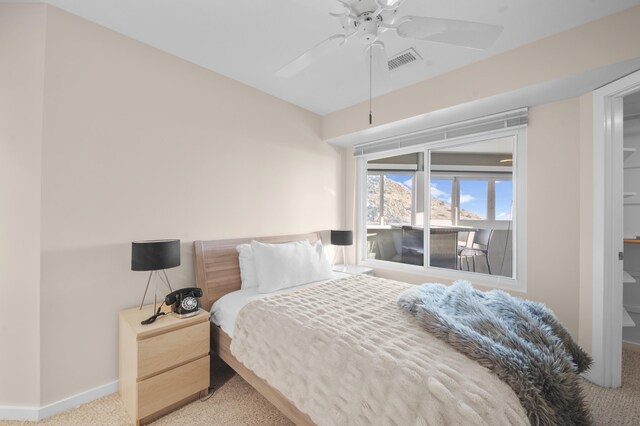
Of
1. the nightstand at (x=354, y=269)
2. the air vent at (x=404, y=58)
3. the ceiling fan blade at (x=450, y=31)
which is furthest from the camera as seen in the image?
the nightstand at (x=354, y=269)

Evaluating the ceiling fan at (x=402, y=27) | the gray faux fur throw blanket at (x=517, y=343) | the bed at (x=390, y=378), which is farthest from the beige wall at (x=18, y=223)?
the gray faux fur throw blanket at (x=517, y=343)

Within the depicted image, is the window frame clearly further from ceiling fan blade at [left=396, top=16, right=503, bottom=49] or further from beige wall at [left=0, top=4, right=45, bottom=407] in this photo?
beige wall at [left=0, top=4, right=45, bottom=407]

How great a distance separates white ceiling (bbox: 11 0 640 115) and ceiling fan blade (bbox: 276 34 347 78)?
1.33 feet

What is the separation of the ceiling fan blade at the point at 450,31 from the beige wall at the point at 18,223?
2.30 m

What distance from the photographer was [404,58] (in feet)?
7.31

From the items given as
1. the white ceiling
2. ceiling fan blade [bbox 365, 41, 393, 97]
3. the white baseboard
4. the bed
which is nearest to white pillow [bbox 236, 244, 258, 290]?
Answer: the bed

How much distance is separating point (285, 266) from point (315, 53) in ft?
5.52

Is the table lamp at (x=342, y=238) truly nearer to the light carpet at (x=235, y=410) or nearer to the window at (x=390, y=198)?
the window at (x=390, y=198)

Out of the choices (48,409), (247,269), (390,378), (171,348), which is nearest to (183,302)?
(171,348)

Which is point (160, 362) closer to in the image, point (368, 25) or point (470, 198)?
point (368, 25)

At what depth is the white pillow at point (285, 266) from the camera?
2.29 meters

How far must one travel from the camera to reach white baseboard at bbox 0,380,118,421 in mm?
1631

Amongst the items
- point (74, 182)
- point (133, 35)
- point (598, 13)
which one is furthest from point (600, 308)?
point (133, 35)

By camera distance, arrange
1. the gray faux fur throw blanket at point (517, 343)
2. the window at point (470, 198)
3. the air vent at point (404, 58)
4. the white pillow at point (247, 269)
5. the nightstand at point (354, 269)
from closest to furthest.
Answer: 1. the gray faux fur throw blanket at point (517, 343)
2. the air vent at point (404, 58)
3. the white pillow at point (247, 269)
4. the window at point (470, 198)
5. the nightstand at point (354, 269)
